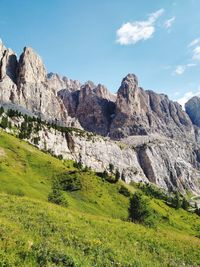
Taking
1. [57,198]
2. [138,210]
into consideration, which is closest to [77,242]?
[57,198]

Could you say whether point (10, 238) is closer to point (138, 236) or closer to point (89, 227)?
point (89, 227)

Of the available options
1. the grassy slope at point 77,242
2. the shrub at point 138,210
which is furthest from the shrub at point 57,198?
the grassy slope at point 77,242

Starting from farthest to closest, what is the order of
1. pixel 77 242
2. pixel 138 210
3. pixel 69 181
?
1. pixel 69 181
2. pixel 138 210
3. pixel 77 242

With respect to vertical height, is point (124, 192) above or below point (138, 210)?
above

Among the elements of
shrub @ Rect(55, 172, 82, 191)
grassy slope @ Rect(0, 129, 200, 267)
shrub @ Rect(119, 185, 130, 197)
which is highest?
shrub @ Rect(55, 172, 82, 191)

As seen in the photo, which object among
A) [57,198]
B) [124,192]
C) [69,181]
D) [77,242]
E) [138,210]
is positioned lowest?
[77,242]

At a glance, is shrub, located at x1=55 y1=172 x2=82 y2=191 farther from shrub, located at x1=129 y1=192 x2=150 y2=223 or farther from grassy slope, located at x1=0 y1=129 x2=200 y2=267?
grassy slope, located at x1=0 y1=129 x2=200 y2=267

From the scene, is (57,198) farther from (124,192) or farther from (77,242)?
(77,242)

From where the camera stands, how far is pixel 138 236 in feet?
102

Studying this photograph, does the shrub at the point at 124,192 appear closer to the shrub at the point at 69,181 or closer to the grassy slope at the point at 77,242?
the shrub at the point at 69,181

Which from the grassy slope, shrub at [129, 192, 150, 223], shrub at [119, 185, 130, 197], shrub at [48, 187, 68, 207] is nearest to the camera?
the grassy slope

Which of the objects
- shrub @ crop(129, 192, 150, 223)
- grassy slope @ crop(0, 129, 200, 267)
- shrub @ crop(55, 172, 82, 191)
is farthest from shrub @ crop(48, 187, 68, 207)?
grassy slope @ crop(0, 129, 200, 267)

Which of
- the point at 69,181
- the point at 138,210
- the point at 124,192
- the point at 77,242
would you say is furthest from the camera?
Result: the point at 124,192

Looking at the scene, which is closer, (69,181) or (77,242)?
(77,242)
